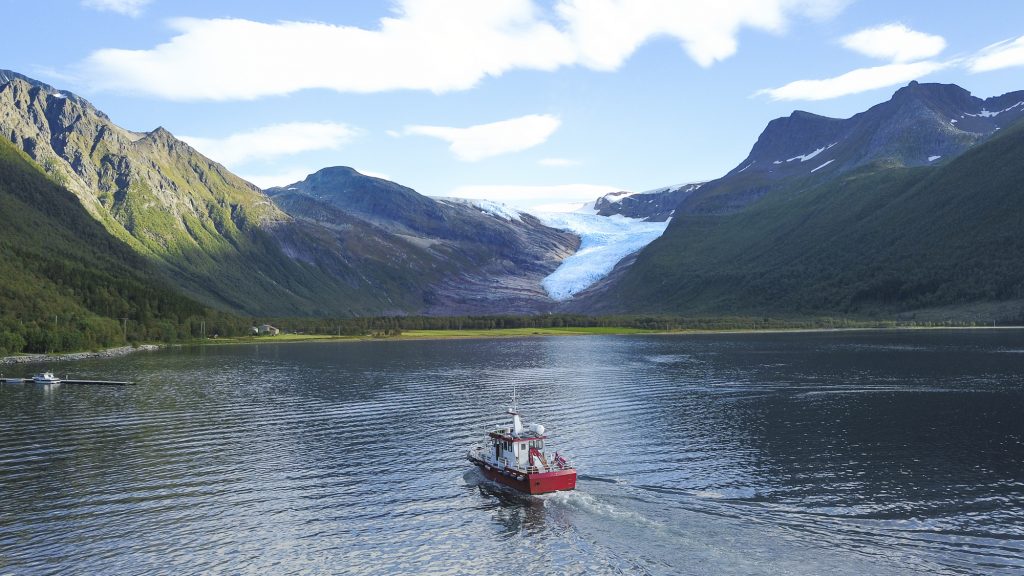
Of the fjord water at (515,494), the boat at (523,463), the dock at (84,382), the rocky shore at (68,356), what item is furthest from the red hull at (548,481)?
the rocky shore at (68,356)

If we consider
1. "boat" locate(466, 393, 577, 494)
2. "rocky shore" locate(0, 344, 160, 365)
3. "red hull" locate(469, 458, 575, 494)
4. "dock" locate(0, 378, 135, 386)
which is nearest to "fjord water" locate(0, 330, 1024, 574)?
"red hull" locate(469, 458, 575, 494)

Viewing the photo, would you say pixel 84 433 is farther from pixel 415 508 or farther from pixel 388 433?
pixel 415 508

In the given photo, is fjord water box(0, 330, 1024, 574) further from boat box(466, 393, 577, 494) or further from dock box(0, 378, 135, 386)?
dock box(0, 378, 135, 386)

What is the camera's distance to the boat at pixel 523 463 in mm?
50188

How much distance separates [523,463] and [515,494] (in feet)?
10.6

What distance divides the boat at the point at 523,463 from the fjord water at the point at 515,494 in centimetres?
82

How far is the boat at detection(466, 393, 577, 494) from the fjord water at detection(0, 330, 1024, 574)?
0.82 m

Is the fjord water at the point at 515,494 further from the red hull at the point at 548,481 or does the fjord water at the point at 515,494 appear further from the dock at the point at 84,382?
the dock at the point at 84,382

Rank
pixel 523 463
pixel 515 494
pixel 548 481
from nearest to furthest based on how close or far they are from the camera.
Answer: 1. pixel 548 481
2. pixel 515 494
3. pixel 523 463

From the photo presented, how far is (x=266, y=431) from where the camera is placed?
73.1 m

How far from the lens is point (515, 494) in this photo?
51.7 meters

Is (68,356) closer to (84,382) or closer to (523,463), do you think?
(84,382)

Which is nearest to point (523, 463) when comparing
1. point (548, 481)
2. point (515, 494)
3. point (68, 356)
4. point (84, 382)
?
point (515, 494)

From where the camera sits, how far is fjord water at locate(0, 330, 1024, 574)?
128ft
